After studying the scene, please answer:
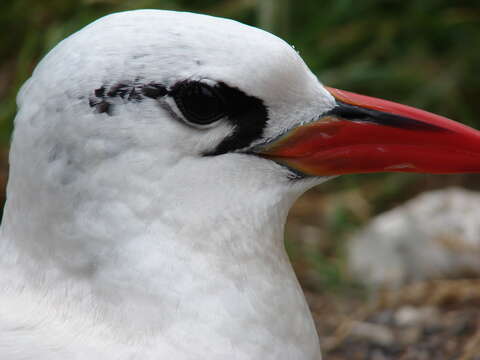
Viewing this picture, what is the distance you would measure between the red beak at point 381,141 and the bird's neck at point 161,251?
19cm

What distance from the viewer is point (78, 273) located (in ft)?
6.36

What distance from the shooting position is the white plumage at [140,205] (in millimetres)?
1863

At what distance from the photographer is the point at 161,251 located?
1883 millimetres

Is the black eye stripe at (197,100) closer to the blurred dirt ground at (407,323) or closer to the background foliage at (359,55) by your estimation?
the blurred dirt ground at (407,323)

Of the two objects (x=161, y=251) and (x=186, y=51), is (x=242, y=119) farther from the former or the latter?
(x=161, y=251)

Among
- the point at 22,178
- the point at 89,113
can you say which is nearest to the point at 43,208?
the point at 22,178

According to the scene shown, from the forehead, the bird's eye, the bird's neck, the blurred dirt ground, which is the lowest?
the blurred dirt ground

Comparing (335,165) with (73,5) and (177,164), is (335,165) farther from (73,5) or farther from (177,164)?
(73,5)

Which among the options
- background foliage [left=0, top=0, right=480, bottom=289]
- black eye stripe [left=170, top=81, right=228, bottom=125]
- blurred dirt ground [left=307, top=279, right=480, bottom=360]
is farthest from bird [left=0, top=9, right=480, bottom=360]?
background foliage [left=0, top=0, right=480, bottom=289]

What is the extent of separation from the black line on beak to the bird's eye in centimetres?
32

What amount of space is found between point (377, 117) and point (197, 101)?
46 cm

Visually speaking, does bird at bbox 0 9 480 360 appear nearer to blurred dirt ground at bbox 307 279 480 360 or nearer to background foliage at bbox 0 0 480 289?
Answer: blurred dirt ground at bbox 307 279 480 360

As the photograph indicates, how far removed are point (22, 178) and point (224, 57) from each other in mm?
509

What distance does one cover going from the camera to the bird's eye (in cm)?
187
